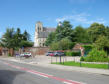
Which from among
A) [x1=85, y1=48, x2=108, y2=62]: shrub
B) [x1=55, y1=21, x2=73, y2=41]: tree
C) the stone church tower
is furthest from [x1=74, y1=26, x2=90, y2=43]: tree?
[x1=85, y1=48, x2=108, y2=62]: shrub

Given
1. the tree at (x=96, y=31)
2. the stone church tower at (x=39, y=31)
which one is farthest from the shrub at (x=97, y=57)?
the stone church tower at (x=39, y=31)

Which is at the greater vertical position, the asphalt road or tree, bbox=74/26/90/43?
tree, bbox=74/26/90/43

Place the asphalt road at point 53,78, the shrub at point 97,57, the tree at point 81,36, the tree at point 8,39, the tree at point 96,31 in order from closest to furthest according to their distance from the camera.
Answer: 1. the asphalt road at point 53,78
2. the shrub at point 97,57
3. the tree at point 8,39
4. the tree at point 96,31
5. the tree at point 81,36

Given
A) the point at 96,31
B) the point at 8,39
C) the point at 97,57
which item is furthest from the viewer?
the point at 96,31

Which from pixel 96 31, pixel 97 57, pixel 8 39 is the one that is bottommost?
pixel 97 57

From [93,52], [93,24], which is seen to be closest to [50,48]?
[93,24]

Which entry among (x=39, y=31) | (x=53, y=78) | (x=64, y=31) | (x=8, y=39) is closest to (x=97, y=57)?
(x=53, y=78)

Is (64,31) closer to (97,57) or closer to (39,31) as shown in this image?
(97,57)

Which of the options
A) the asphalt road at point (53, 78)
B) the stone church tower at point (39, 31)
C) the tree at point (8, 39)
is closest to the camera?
the asphalt road at point (53, 78)

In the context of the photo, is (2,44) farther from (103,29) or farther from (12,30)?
(103,29)

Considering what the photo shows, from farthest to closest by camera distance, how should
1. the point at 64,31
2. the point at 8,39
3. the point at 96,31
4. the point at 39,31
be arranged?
the point at 39,31 < the point at 96,31 < the point at 64,31 < the point at 8,39

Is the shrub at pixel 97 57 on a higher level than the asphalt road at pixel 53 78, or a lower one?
higher

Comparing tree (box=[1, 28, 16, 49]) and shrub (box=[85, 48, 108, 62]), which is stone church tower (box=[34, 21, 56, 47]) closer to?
tree (box=[1, 28, 16, 49])

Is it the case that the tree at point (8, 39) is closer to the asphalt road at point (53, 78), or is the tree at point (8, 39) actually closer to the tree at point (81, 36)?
the tree at point (81, 36)
